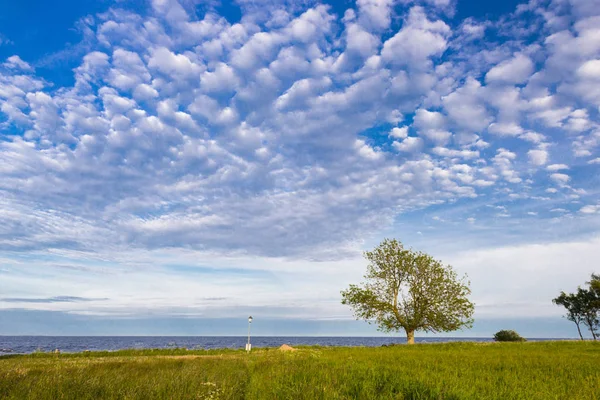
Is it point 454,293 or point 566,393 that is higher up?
point 454,293

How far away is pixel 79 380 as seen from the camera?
9.66 meters

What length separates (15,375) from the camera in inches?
403

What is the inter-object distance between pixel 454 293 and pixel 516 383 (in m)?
35.0

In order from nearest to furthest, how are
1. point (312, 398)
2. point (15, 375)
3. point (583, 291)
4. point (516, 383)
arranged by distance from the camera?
point (312, 398) < point (516, 383) < point (15, 375) < point (583, 291)

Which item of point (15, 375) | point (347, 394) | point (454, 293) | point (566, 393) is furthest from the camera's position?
point (454, 293)

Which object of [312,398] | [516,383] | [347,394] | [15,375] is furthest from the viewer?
[15,375]

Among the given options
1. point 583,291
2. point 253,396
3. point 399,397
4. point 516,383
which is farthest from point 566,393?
point 583,291

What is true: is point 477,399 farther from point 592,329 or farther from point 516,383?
point 592,329

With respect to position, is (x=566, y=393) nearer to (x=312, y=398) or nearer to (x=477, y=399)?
(x=477, y=399)

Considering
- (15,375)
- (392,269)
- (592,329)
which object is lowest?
(15,375)

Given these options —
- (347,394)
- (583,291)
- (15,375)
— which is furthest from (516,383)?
(583,291)

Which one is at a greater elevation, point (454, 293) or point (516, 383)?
point (454, 293)

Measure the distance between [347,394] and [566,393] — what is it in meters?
5.35

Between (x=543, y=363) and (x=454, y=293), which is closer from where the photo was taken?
(x=543, y=363)
